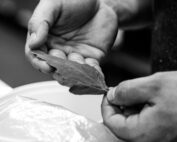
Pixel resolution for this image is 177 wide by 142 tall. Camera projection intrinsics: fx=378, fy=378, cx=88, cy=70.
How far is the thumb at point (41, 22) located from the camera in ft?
2.69

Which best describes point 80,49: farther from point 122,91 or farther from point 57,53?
point 122,91

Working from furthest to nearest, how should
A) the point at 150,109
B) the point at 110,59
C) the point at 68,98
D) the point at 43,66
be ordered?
the point at 110,59 < the point at 68,98 < the point at 43,66 < the point at 150,109

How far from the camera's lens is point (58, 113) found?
2.28ft

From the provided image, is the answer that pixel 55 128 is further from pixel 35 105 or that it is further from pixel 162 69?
pixel 162 69

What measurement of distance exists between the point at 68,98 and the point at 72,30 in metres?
0.20

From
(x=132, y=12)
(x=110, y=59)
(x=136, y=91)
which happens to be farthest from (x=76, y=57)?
(x=110, y=59)

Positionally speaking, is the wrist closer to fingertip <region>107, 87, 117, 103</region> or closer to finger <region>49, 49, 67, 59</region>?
finger <region>49, 49, 67, 59</region>

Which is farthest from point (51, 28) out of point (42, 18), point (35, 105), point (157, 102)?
point (157, 102)

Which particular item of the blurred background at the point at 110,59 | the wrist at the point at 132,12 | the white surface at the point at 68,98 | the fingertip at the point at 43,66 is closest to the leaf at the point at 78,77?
the fingertip at the point at 43,66

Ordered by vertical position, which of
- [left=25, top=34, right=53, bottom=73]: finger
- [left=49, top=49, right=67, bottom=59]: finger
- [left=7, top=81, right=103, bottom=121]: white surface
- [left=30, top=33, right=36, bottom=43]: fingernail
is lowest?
[left=7, top=81, right=103, bottom=121]: white surface

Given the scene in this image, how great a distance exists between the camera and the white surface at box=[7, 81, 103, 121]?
868 millimetres

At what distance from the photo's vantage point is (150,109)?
0.63 meters

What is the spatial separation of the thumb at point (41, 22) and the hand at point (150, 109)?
25 centimetres

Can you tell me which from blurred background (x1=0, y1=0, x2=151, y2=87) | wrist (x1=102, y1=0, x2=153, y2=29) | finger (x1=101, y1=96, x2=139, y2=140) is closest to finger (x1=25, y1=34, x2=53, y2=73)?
finger (x1=101, y1=96, x2=139, y2=140)
